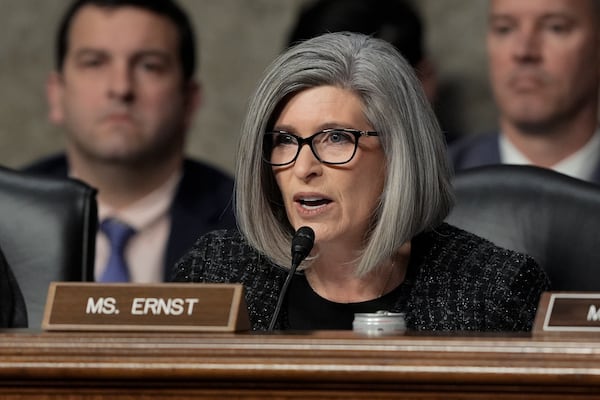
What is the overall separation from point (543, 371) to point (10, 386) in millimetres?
707

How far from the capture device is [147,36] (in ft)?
14.8

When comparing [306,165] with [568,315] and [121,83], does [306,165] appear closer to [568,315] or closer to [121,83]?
[568,315]

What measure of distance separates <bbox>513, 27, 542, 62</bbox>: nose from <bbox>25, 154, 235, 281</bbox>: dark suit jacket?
3.04 ft

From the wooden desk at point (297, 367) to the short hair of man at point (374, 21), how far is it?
8.10 feet

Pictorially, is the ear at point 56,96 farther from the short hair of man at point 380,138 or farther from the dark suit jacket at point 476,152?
the short hair of man at point 380,138

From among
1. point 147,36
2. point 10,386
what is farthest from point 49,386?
point 147,36

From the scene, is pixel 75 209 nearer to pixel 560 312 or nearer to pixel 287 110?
pixel 287 110

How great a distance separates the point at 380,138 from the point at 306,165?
0.15 m

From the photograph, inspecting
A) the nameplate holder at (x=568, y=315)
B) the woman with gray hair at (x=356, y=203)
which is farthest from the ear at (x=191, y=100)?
the nameplate holder at (x=568, y=315)

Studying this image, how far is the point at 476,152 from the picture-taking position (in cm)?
420

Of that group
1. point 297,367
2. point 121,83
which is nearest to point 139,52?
point 121,83

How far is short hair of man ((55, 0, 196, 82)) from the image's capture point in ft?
15.0

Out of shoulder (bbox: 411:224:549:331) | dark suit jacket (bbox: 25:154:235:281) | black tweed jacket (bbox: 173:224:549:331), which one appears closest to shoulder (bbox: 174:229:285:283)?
black tweed jacket (bbox: 173:224:549:331)

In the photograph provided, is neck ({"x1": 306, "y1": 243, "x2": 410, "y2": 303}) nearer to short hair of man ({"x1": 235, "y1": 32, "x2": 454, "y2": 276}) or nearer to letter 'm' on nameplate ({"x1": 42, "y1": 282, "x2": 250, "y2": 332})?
short hair of man ({"x1": 235, "y1": 32, "x2": 454, "y2": 276})
